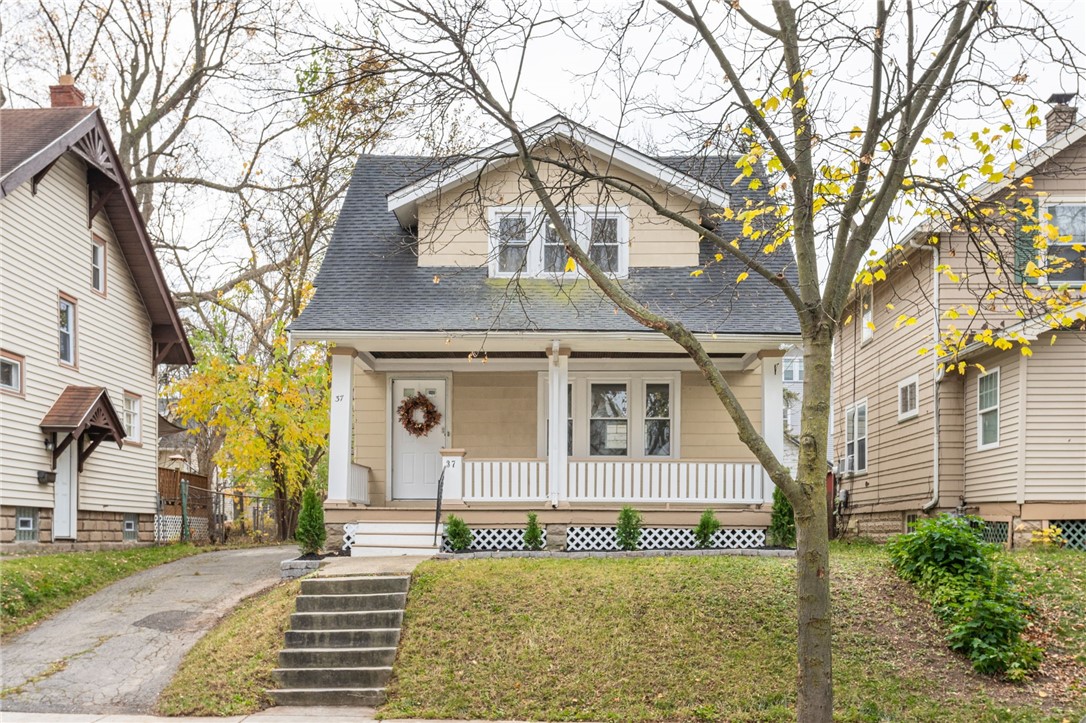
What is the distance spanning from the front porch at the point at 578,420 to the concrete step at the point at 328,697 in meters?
5.78

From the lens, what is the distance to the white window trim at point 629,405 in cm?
1748

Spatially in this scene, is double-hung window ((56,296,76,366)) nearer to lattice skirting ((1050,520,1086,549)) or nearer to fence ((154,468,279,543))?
fence ((154,468,279,543))

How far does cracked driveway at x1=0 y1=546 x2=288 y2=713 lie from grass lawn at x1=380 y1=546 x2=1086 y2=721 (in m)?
2.66

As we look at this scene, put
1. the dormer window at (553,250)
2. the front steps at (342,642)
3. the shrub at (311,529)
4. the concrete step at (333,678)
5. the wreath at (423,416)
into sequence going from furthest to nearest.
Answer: the wreath at (423,416) < the dormer window at (553,250) < the shrub at (311,529) < the concrete step at (333,678) < the front steps at (342,642)

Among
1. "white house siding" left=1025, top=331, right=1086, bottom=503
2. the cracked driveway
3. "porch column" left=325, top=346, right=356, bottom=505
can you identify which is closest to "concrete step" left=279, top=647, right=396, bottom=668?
the cracked driveway

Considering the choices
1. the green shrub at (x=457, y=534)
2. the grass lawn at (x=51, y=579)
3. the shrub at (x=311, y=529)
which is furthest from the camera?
the green shrub at (x=457, y=534)

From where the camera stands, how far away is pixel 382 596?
1194 cm

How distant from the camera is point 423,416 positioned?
17.5 m

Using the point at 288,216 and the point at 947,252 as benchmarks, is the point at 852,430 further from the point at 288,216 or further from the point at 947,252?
the point at 288,216

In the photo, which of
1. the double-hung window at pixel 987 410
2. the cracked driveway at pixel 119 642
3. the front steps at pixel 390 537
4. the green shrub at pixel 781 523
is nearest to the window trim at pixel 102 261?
the cracked driveway at pixel 119 642

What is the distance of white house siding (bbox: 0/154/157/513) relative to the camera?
1667 centimetres

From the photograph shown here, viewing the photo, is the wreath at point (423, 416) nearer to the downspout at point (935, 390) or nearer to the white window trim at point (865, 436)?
the downspout at point (935, 390)

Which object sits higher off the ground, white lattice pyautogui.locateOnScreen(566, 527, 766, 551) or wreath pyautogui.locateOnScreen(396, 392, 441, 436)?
wreath pyautogui.locateOnScreen(396, 392, 441, 436)

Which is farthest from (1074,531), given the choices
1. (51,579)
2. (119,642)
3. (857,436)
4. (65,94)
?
(65,94)
